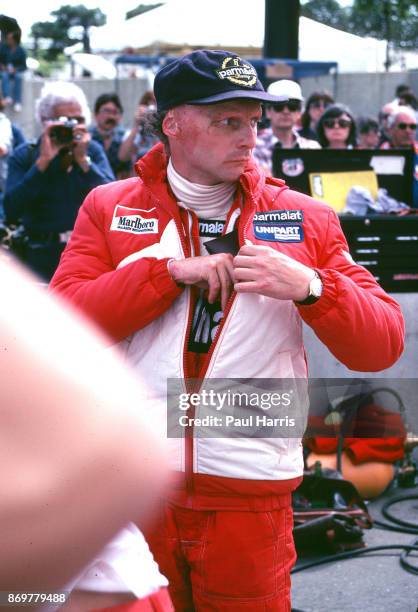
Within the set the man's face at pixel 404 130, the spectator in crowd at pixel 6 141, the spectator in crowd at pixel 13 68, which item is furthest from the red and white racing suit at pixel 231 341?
the spectator in crowd at pixel 13 68

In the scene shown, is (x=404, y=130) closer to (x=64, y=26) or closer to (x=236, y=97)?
(x=236, y=97)

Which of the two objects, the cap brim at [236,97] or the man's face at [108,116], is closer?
the cap brim at [236,97]

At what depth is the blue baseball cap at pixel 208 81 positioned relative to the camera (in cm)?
231

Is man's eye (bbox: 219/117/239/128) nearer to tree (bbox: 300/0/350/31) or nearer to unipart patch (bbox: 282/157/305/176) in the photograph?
unipart patch (bbox: 282/157/305/176)

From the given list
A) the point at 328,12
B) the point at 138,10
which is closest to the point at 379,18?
the point at 328,12

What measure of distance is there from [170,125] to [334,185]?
3500 millimetres

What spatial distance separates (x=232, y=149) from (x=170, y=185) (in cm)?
20

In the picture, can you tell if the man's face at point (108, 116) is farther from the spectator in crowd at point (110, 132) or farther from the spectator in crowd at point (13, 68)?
the spectator in crowd at point (13, 68)

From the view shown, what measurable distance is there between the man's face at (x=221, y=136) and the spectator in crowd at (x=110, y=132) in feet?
21.9

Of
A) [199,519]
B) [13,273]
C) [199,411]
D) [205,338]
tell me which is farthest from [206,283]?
[13,273]

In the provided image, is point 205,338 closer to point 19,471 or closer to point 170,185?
point 170,185

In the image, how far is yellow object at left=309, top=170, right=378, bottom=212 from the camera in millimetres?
5797

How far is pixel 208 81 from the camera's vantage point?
2316mm

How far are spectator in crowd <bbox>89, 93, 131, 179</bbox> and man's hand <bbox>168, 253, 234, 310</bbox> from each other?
6.85 metres
